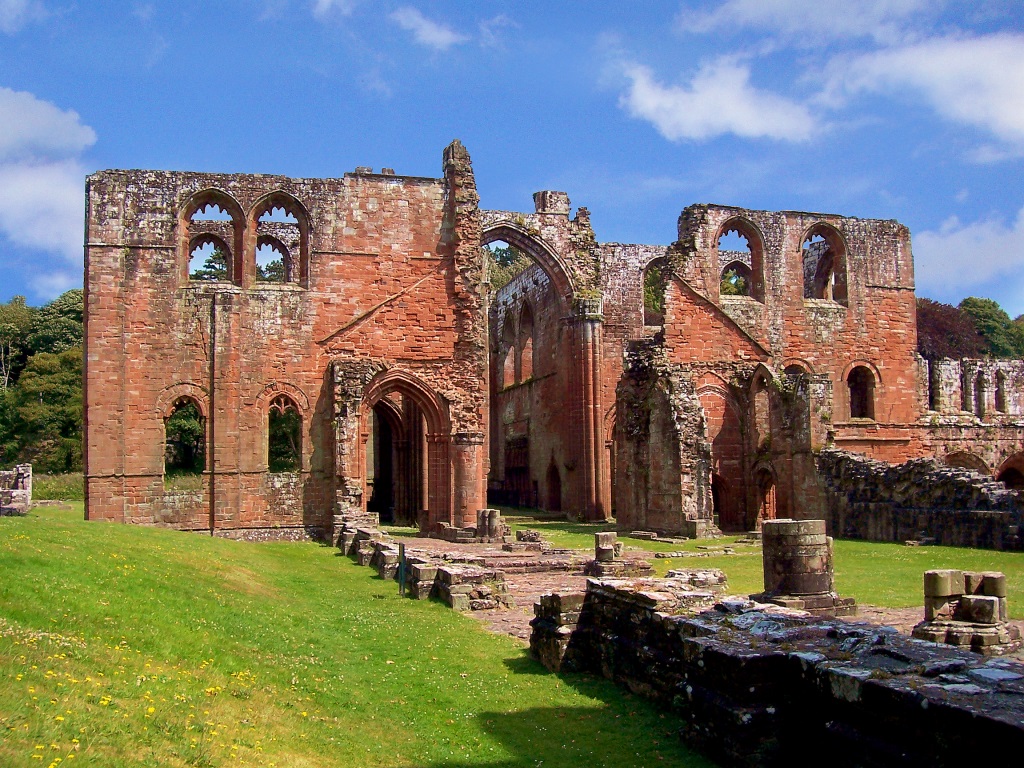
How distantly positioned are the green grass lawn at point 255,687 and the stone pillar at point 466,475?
1347 cm

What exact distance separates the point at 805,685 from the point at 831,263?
2892cm

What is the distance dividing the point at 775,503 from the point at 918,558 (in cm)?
900

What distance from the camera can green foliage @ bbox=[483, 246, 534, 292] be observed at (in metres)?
62.3

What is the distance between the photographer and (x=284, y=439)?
1777 inches

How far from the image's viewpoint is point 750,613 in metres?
7.20

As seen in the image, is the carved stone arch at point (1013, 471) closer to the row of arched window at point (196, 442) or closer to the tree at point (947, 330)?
the tree at point (947, 330)

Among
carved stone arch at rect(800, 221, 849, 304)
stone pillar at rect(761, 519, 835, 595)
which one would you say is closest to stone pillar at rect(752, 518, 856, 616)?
stone pillar at rect(761, 519, 835, 595)

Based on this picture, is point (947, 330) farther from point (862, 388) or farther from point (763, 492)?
point (763, 492)

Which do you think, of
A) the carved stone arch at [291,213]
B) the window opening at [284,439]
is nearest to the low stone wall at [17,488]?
the carved stone arch at [291,213]

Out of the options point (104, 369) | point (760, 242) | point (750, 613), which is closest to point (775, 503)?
point (760, 242)

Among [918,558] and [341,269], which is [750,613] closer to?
[918,558]

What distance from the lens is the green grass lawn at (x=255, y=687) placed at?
5.38 m

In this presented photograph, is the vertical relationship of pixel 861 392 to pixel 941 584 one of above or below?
above

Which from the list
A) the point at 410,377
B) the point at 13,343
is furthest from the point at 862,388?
the point at 13,343
